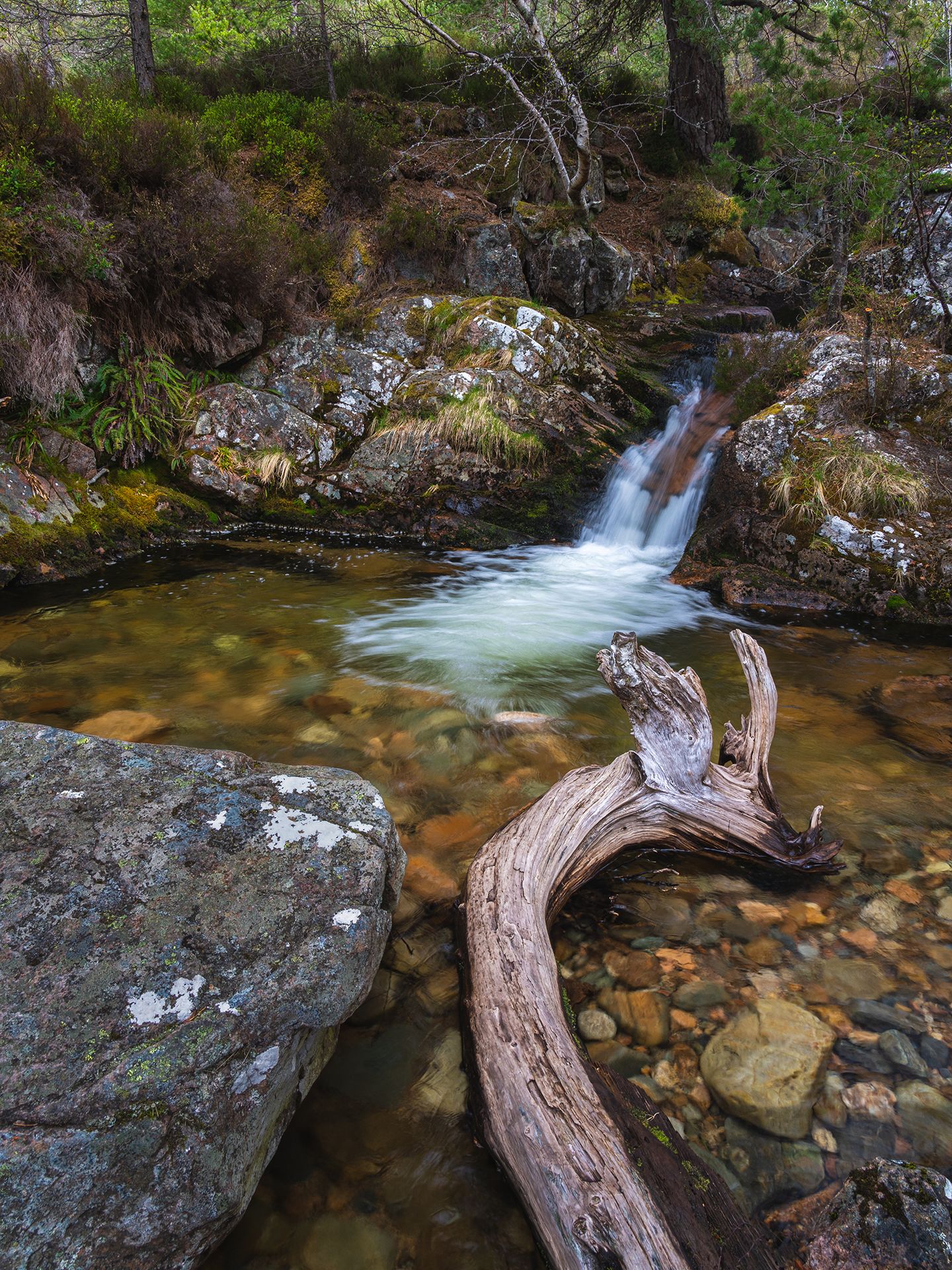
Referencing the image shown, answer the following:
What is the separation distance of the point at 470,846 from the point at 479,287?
8.37 m

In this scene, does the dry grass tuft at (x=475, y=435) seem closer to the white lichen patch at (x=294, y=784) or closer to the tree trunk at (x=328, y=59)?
the white lichen patch at (x=294, y=784)

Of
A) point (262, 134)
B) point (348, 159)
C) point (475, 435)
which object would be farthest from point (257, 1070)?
point (262, 134)

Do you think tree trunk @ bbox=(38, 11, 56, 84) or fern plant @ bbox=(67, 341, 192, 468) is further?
tree trunk @ bbox=(38, 11, 56, 84)

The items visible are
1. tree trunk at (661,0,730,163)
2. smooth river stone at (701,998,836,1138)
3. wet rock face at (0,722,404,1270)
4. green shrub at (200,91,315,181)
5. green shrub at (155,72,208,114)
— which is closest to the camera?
wet rock face at (0,722,404,1270)

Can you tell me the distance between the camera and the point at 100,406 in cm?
643

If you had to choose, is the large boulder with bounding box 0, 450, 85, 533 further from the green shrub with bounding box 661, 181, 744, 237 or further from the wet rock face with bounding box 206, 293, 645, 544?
the green shrub with bounding box 661, 181, 744, 237

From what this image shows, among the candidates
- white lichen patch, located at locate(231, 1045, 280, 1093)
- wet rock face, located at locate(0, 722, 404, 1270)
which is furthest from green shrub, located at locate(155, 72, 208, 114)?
white lichen patch, located at locate(231, 1045, 280, 1093)

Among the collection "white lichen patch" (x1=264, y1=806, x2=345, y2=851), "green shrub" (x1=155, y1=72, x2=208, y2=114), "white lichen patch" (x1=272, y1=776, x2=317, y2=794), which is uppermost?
"green shrub" (x1=155, y1=72, x2=208, y2=114)

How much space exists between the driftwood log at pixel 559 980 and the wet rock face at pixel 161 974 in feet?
1.39

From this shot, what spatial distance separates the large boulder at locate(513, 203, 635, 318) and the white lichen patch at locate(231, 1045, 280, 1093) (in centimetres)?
991

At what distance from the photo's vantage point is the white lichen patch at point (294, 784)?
1.93m

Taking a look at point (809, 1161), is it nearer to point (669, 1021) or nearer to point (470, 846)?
point (669, 1021)

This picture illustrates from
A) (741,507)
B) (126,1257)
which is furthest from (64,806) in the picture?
(741,507)

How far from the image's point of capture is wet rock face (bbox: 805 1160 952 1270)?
1.17 m
